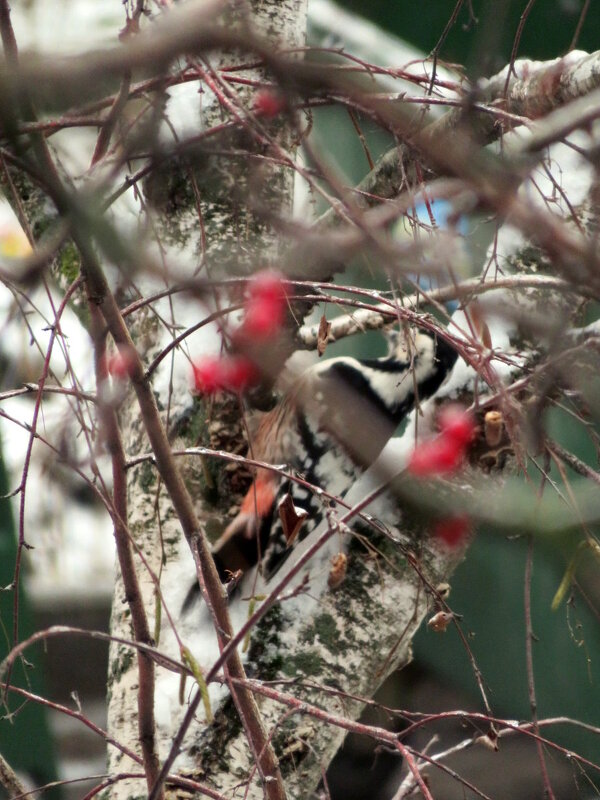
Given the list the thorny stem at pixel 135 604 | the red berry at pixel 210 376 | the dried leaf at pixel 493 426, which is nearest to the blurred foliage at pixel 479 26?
the dried leaf at pixel 493 426

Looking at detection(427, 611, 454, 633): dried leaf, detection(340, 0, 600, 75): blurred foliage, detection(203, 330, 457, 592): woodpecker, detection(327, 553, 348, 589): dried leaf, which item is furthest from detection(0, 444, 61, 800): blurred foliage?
detection(340, 0, 600, 75): blurred foliage

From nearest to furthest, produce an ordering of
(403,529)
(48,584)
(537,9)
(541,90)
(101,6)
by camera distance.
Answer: (541,90), (403,529), (537,9), (101,6), (48,584)

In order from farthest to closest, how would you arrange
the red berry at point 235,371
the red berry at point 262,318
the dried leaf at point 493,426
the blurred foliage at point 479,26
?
the blurred foliage at point 479,26 → the dried leaf at point 493,426 → the red berry at point 235,371 → the red berry at point 262,318

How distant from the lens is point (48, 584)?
4.15 m

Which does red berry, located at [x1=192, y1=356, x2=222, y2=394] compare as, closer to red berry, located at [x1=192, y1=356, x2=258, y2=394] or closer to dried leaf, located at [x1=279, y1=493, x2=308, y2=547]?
red berry, located at [x1=192, y1=356, x2=258, y2=394]

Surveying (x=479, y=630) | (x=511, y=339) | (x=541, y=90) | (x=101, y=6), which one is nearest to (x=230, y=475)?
(x=511, y=339)

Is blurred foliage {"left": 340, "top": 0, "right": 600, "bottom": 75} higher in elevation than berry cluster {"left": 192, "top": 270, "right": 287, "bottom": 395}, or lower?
higher

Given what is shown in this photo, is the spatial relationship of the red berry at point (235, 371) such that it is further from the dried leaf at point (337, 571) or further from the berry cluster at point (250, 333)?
the dried leaf at point (337, 571)

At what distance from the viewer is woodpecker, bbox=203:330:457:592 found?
81.2 inches

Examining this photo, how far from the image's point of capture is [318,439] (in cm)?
240

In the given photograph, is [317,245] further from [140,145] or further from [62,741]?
[62,741]

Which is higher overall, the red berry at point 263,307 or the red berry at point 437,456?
the red berry at point 263,307

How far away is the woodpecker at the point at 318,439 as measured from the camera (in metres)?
2.06

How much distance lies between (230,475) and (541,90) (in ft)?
3.05
